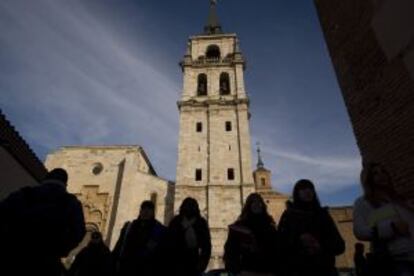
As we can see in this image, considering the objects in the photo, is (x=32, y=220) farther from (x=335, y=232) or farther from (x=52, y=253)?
(x=335, y=232)

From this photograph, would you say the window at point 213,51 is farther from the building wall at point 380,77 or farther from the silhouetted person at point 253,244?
the silhouetted person at point 253,244

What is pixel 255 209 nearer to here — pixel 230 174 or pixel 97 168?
pixel 230 174

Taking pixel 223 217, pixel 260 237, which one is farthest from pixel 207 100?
pixel 260 237

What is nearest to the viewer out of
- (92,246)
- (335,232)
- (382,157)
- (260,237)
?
(335,232)

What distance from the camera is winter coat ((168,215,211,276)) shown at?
143 inches

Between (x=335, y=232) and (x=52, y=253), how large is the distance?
8.22ft

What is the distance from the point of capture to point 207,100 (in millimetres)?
26125

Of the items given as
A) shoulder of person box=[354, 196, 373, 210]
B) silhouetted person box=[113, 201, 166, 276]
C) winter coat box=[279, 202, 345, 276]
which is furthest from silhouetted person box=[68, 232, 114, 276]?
shoulder of person box=[354, 196, 373, 210]

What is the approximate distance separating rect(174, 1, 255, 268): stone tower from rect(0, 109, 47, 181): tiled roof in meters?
12.2

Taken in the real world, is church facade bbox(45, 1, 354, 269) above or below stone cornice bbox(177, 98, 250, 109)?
below

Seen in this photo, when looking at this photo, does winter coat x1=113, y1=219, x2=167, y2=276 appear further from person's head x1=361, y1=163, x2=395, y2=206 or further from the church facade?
the church facade

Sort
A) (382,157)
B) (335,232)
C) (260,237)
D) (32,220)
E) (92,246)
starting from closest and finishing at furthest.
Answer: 1. (32,220)
2. (335,232)
3. (260,237)
4. (382,157)
5. (92,246)

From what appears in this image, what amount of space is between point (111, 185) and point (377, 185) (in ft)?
77.3

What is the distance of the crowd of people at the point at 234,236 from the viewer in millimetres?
2314
